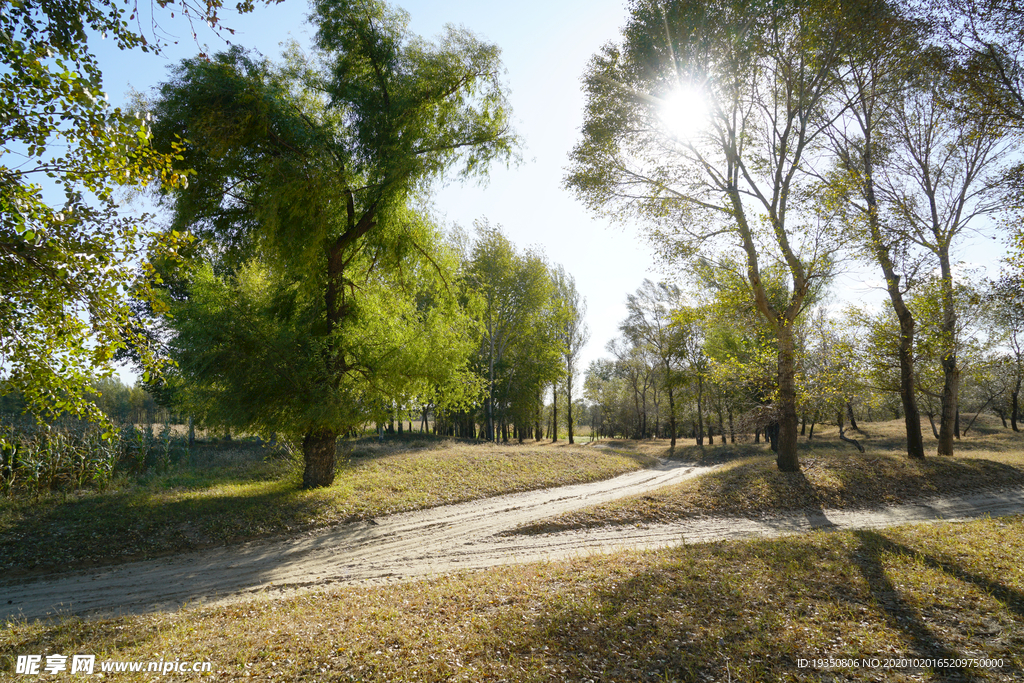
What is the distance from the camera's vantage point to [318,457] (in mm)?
13172

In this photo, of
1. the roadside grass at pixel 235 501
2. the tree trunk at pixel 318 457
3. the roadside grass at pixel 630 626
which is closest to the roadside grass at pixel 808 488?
the roadside grass at pixel 630 626

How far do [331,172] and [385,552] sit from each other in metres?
9.04

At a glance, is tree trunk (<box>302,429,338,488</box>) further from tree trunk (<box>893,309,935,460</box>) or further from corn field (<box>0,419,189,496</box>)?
tree trunk (<box>893,309,935,460</box>)

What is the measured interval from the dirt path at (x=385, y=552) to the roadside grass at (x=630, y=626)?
3.35ft

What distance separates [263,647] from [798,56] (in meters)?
18.5

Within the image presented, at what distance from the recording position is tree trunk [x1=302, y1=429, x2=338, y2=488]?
1307 cm

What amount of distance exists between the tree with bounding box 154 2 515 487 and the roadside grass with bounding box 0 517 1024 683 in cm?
635

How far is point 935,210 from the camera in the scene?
19.0m

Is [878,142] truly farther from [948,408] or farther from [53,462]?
[53,462]

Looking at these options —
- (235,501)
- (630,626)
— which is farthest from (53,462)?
(630,626)

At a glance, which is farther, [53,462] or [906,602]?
[53,462]

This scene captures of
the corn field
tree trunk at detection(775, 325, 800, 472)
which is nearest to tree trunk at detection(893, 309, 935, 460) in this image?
tree trunk at detection(775, 325, 800, 472)

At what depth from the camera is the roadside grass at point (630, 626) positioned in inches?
171

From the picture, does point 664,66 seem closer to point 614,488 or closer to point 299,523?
point 614,488
